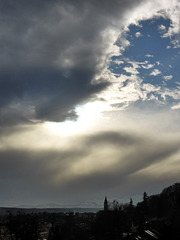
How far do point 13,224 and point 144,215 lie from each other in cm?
12307

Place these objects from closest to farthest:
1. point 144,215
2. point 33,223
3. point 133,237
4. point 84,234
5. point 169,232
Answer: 1. point 133,237
2. point 169,232
3. point 33,223
4. point 84,234
5. point 144,215

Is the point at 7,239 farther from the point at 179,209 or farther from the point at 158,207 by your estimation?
the point at 158,207

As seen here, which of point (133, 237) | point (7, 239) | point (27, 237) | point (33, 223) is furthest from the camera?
point (7, 239)

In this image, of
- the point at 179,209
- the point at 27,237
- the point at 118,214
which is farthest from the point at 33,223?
the point at 179,209

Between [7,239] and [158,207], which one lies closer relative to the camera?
[7,239]

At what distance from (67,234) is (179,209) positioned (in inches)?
2424

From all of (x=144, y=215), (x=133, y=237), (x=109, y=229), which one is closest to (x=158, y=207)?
(x=144, y=215)

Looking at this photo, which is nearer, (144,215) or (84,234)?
(84,234)

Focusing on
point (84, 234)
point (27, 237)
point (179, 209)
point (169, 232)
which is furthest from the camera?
point (179, 209)

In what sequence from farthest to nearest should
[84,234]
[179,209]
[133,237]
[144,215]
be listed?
[144,215] < [179,209] < [84,234] < [133,237]

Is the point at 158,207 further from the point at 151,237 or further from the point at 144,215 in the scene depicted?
the point at 151,237

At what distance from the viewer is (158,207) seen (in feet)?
632

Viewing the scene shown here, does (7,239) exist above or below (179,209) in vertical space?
below

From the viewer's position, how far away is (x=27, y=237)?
89.4m
